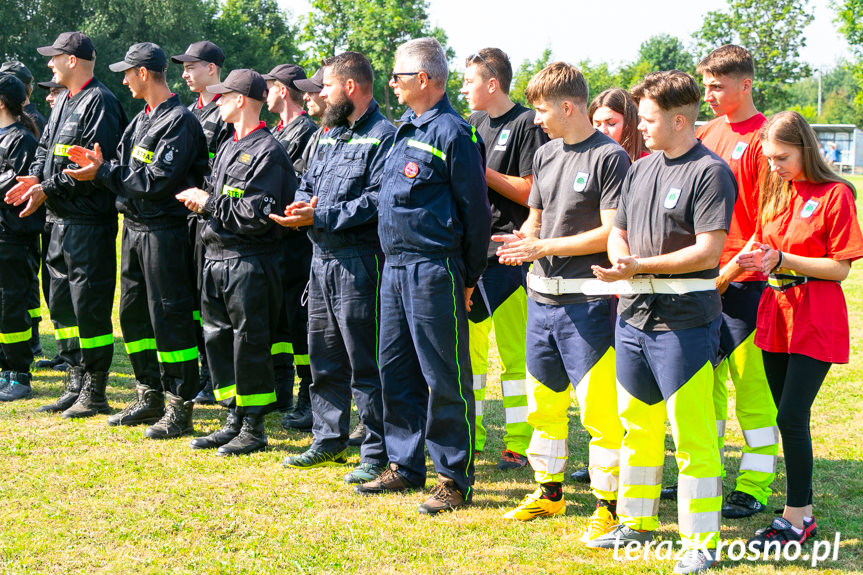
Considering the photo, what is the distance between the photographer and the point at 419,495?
538cm

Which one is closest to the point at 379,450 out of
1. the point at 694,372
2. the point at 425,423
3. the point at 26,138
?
the point at 425,423

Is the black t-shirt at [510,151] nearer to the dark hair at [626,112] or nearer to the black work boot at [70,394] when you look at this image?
the dark hair at [626,112]

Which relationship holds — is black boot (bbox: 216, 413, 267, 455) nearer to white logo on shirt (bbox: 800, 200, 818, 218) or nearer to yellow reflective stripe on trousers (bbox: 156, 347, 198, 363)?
yellow reflective stripe on trousers (bbox: 156, 347, 198, 363)

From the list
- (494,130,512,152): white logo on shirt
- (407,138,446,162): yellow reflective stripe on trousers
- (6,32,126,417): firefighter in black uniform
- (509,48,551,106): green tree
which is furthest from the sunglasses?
(509,48,551,106): green tree

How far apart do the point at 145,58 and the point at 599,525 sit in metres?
4.88

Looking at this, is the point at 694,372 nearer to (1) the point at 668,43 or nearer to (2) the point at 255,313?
(2) the point at 255,313

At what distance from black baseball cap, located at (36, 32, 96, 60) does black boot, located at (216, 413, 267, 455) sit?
11.2 feet

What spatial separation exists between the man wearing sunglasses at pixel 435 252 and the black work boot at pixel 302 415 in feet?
6.37

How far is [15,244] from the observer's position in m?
7.90

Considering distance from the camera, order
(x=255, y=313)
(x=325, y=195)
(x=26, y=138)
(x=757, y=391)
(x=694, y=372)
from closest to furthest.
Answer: (x=694, y=372)
(x=757, y=391)
(x=325, y=195)
(x=255, y=313)
(x=26, y=138)

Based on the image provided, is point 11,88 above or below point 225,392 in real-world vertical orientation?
above

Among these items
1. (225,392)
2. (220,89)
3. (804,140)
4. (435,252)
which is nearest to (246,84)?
(220,89)

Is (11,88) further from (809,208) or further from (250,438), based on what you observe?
(809,208)

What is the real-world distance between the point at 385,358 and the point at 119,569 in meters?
1.92
